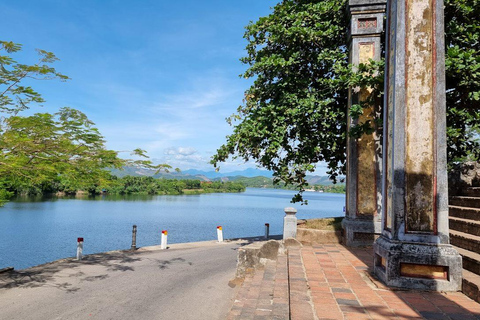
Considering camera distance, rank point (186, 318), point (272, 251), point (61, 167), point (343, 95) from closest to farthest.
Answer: point (186, 318) < point (272, 251) < point (61, 167) < point (343, 95)

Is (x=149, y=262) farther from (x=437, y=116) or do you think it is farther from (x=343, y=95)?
(x=437, y=116)

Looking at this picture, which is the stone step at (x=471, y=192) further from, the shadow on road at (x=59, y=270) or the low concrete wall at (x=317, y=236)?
the shadow on road at (x=59, y=270)

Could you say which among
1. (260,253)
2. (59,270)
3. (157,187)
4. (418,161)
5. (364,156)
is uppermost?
(364,156)

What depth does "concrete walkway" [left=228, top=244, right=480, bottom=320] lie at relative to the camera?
407 cm

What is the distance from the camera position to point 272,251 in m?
8.06

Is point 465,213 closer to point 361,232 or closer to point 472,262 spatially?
point 361,232

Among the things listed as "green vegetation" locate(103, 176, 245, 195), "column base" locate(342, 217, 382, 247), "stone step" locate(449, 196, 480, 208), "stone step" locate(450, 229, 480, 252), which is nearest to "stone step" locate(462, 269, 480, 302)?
"stone step" locate(450, 229, 480, 252)

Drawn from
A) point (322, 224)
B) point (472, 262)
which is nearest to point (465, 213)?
point (472, 262)

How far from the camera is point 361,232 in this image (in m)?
9.01

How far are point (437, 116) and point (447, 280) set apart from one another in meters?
2.61

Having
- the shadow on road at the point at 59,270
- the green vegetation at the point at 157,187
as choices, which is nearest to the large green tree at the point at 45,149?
the shadow on road at the point at 59,270

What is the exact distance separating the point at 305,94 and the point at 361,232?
17.1ft

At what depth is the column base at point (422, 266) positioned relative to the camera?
4.86 meters

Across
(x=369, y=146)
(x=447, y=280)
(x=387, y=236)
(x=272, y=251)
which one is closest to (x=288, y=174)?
(x=369, y=146)
